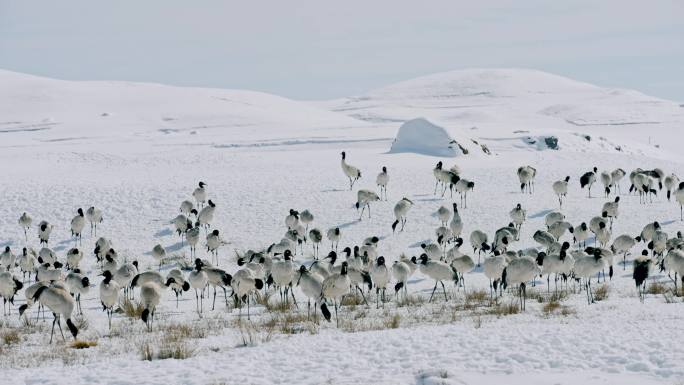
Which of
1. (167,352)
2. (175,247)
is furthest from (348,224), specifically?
(167,352)

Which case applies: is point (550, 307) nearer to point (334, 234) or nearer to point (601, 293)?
point (601, 293)

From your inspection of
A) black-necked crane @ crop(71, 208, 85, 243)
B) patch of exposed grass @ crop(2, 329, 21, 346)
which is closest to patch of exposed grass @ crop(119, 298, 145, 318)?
patch of exposed grass @ crop(2, 329, 21, 346)

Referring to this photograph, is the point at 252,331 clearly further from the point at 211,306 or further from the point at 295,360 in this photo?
the point at 211,306

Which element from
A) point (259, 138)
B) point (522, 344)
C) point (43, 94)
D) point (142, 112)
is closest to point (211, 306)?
point (522, 344)

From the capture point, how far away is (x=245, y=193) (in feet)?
105

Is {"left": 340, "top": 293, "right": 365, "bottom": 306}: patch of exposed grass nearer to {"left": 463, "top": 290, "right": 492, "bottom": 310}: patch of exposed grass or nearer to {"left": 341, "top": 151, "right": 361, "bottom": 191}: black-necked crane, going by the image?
{"left": 463, "top": 290, "right": 492, "bottom": 310}: patch of exposed grass

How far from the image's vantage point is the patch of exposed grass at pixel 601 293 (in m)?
18.6

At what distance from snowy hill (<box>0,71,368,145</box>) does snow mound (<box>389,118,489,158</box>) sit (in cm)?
1811

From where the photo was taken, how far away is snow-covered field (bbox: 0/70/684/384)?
12.7 meters

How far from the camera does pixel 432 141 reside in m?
44.3

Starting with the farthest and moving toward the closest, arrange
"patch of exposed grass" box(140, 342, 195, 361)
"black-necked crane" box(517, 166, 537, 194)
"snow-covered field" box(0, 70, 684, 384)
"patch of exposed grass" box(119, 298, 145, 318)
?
"black-necked crane" box(517, 166, 537, 194) < "patch of exposed grass" box(119, 298, 145, 318) < "patch of exposed grass" box(140, 342, 195, 361) < "snow-covered field" box(0, 70, 684, 384)

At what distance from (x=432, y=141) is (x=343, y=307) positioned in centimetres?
2617

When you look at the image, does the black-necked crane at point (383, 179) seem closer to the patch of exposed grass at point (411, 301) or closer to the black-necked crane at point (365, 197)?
the black-necked crane at point (365, 197)

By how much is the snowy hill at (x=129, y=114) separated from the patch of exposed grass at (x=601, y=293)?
44.4 metres
